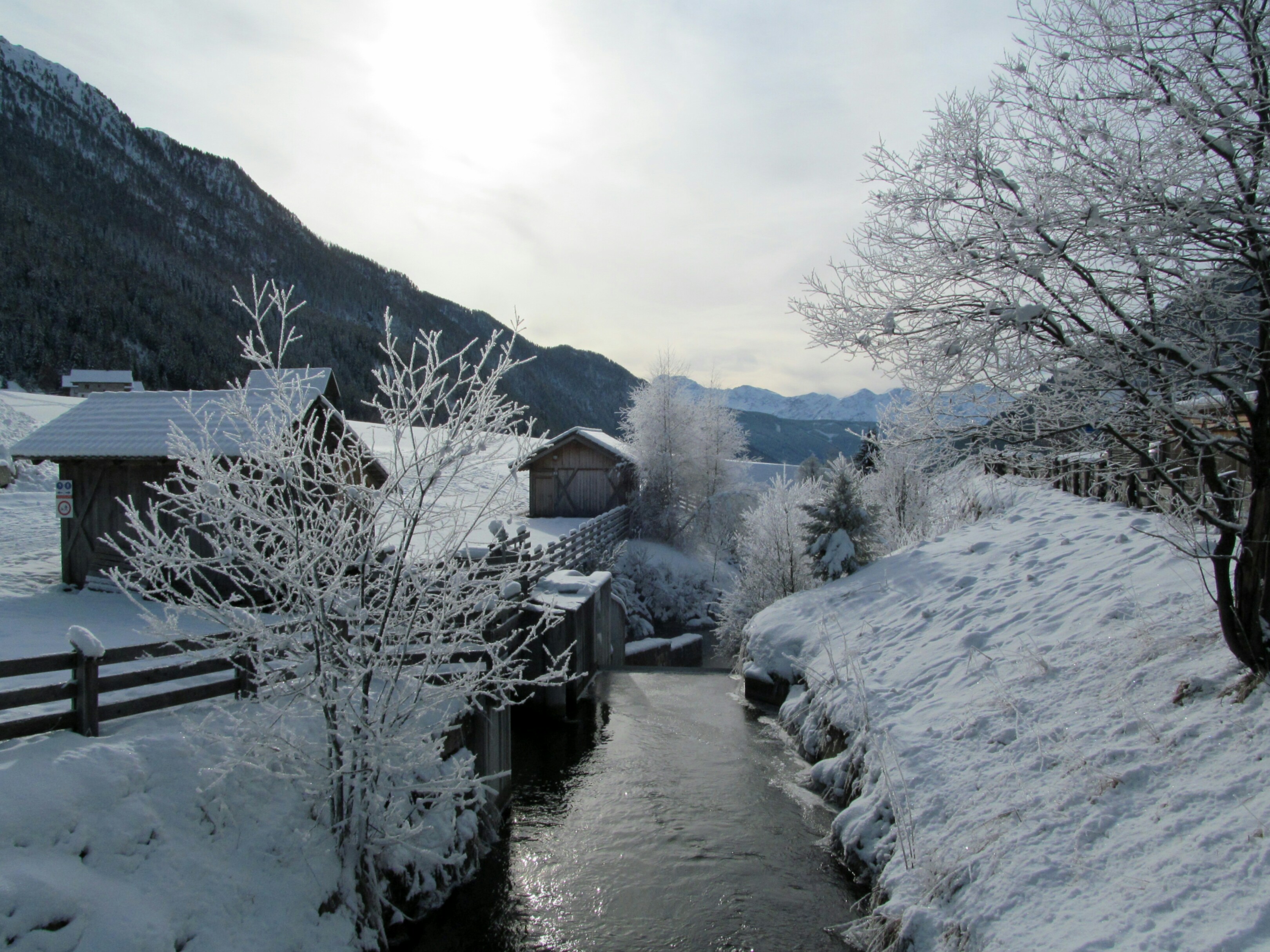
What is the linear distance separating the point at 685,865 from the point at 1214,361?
23.4 feet

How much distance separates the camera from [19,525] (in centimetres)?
1906

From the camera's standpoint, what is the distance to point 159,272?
86750 mm

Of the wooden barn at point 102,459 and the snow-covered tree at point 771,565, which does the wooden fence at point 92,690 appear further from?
the snow-covered tree at point 771,565

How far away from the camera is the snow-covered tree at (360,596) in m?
5.88

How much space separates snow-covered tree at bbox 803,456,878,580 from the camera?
16.6m

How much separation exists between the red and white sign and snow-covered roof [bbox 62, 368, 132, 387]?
51.8m

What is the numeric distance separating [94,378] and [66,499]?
177 ft

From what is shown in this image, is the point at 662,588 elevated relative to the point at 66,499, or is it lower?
lower

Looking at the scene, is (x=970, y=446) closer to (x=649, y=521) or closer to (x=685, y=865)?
(x=685, y=865)

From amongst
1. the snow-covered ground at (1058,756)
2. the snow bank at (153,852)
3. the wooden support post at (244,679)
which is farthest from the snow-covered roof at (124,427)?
the snow-covered ground at (1058,756)

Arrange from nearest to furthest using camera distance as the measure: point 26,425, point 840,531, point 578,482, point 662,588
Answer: point 840,531
point 662,588
point 26,425
point 578,482

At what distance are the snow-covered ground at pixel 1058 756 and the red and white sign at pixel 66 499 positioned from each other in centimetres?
1432

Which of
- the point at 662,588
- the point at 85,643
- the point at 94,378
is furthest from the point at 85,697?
the point at 94,378

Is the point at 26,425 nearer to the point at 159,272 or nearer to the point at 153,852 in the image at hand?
the point at 153,852
